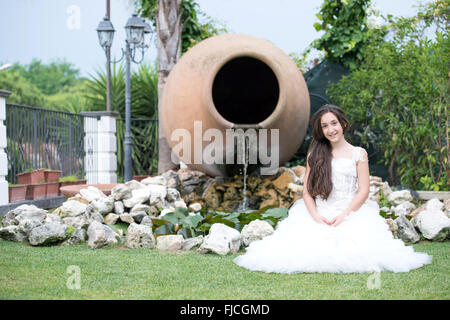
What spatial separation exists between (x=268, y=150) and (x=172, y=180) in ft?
4.16

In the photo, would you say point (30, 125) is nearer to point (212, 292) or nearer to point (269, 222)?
point (269, 222)

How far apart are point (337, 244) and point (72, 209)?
2.58m

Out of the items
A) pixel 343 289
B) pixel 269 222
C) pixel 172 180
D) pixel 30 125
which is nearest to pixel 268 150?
pixel 172 180

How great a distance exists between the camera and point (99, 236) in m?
3.53

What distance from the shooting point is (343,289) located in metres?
2.38

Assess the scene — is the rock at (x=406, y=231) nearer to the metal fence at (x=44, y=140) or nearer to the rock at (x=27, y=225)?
the rock at (x=27, y=225)

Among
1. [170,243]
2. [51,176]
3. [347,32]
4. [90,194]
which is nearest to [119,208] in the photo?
[90,194]

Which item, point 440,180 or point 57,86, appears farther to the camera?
point 57,86

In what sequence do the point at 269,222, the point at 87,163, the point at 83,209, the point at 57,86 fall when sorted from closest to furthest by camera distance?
the point at 269,222 → the point at 83,209 → the point at 87,163 → the point at 57,86

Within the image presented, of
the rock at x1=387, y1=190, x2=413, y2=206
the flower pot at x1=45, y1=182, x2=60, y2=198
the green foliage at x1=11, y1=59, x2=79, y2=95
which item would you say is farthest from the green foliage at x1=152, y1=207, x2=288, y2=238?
the green foliage at x1=11, y1=59, x2=79, y2=95

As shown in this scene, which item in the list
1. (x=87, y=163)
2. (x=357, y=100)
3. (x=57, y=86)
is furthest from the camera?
(x=57, y=86)

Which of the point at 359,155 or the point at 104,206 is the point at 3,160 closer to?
the point at 104,206

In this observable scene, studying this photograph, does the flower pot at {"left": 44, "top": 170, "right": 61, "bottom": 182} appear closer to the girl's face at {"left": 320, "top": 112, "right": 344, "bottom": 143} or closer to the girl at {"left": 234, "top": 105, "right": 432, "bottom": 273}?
the girl at {"left": 234, "top": 105, "right": 432, "bottom": 273}

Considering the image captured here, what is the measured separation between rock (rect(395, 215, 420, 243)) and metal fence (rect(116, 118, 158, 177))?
272 inches
